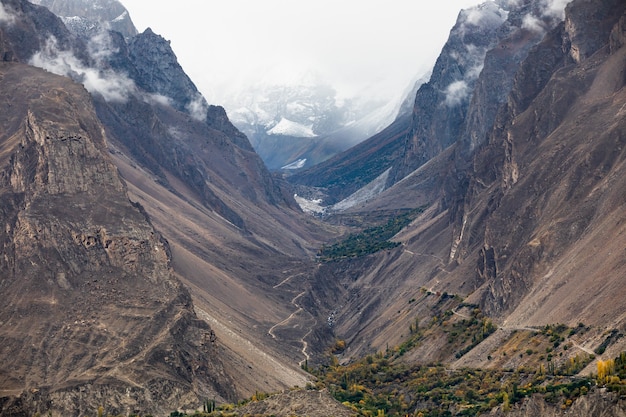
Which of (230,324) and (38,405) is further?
(230,324)

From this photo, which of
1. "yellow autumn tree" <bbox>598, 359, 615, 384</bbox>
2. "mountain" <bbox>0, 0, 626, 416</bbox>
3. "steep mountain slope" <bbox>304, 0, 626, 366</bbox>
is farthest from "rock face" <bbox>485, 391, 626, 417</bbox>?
"steep mountain slope" <bbox>304, 0, 626, 366</bbox>

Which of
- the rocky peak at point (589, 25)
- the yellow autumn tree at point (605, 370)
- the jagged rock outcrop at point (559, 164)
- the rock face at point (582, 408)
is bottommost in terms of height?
the rock face at point (582, 408)

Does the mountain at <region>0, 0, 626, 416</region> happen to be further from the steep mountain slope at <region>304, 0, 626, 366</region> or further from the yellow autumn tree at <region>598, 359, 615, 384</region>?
the yellow autumn tree at <region>598, 359, 615, 384</region>

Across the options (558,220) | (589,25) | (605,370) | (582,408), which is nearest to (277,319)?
(558,220)

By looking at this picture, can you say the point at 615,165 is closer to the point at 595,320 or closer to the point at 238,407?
the point at 595,320

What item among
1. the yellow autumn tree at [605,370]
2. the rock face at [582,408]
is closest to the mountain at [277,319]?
the rock face at [582,408]

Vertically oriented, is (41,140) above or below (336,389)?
above

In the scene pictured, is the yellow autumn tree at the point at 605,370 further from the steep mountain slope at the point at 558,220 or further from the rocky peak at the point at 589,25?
the rocky peak at the point at 589,25

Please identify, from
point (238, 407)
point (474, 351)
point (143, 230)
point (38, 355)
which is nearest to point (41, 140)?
point (143, 230)

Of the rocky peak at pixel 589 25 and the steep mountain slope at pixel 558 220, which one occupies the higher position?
the rocky peak at pixel 589 25
